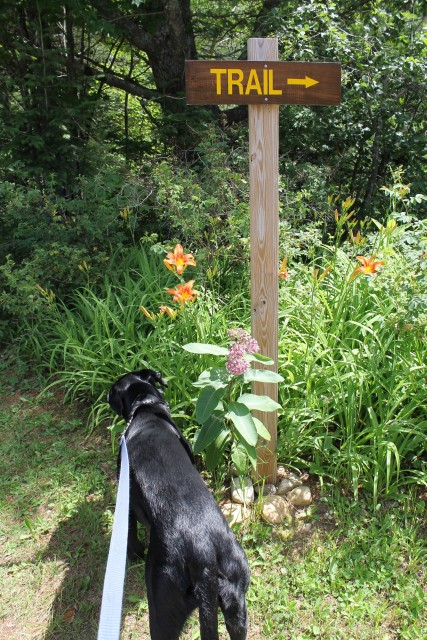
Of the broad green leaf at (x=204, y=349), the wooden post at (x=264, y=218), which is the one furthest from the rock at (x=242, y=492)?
the broad green leaf at (x=204, y=349)

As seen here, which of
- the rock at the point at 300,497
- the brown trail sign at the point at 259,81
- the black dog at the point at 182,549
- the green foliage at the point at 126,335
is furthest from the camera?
the green foliage at the point at 126,335

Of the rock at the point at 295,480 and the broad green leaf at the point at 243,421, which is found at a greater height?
the broad green leaf at the point at 243,421

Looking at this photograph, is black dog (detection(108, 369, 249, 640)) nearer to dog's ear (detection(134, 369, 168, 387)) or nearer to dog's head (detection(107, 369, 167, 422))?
dog's head (detection(107, 369, 167, 422))

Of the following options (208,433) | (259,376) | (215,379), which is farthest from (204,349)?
(208,433)

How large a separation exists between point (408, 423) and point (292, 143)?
132 inches

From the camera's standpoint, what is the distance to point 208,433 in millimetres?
2318

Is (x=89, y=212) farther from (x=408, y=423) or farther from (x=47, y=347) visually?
(x=408, y=423)

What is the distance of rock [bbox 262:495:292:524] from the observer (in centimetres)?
251

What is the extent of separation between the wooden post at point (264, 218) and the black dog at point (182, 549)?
0.65 m

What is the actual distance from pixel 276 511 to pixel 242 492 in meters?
0.19

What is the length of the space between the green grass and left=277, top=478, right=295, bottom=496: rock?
135 millimetres

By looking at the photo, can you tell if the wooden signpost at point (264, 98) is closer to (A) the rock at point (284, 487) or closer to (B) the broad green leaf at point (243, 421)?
(B) the broad green leaf at point (243, 421)

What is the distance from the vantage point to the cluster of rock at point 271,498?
251 centimetres

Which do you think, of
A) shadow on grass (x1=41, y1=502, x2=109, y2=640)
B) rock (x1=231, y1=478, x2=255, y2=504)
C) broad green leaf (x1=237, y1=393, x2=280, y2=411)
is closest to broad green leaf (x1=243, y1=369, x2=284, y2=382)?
broad green leaf (x1=237, y1=393, x2=280, y2=411)
